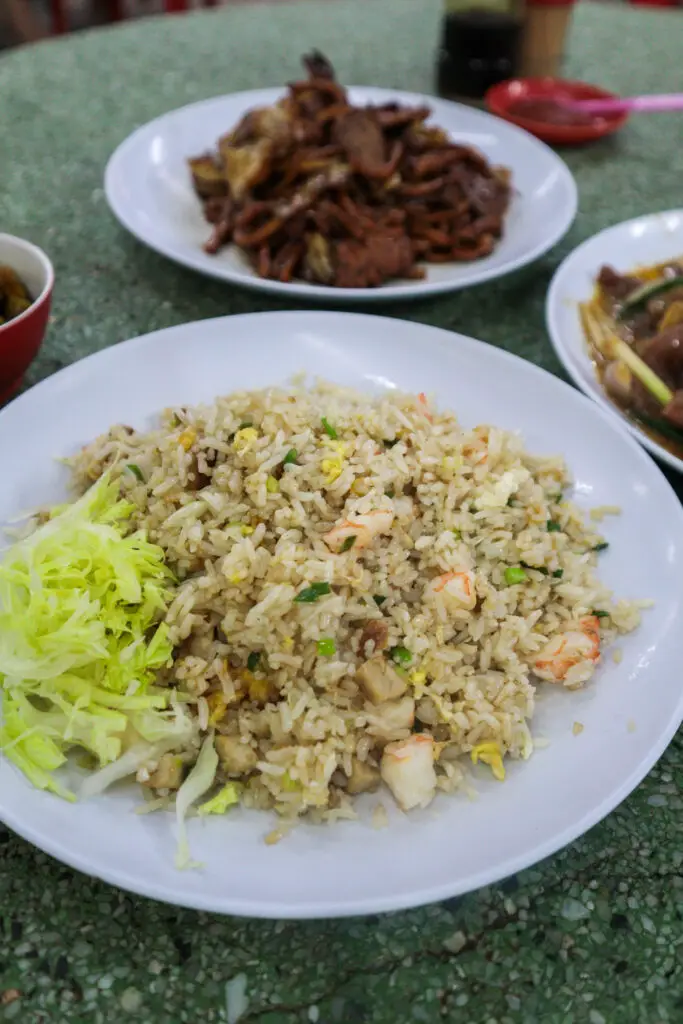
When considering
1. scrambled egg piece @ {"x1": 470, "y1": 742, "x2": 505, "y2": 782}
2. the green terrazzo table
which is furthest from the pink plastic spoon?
scrambled egg piece @ {"x1": 470, "y1": 742, "x2": 505, "y2": 782}

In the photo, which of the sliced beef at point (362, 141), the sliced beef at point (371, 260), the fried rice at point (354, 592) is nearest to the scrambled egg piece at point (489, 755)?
the fried rice at point (354, 592)

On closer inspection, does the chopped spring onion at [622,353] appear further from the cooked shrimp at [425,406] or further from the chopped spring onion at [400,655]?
the chopped spring onion at [400,655]

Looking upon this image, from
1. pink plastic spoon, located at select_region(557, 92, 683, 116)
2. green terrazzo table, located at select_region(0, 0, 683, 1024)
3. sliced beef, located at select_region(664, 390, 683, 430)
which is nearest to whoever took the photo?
green terrazzo table, located at select_region(0, 0, 683, 1024)

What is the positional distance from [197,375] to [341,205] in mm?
897

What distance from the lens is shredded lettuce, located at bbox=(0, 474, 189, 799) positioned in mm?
1198

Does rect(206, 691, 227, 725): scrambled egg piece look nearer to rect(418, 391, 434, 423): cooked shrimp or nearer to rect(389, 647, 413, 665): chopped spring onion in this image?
rect(389, 647, 413, 665): chopped spring onion

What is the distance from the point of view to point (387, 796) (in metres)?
1.22

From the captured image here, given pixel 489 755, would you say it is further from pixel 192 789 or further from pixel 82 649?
pixel 82 649

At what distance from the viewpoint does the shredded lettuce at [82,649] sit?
120cm

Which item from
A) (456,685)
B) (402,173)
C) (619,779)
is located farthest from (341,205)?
(619,779)

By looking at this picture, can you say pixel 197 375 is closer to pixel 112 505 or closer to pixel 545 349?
pixel 112 505

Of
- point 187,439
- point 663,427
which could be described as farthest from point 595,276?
point 187,439

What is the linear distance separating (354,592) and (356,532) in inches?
4.2

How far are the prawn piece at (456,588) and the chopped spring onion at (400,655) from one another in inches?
4.6
